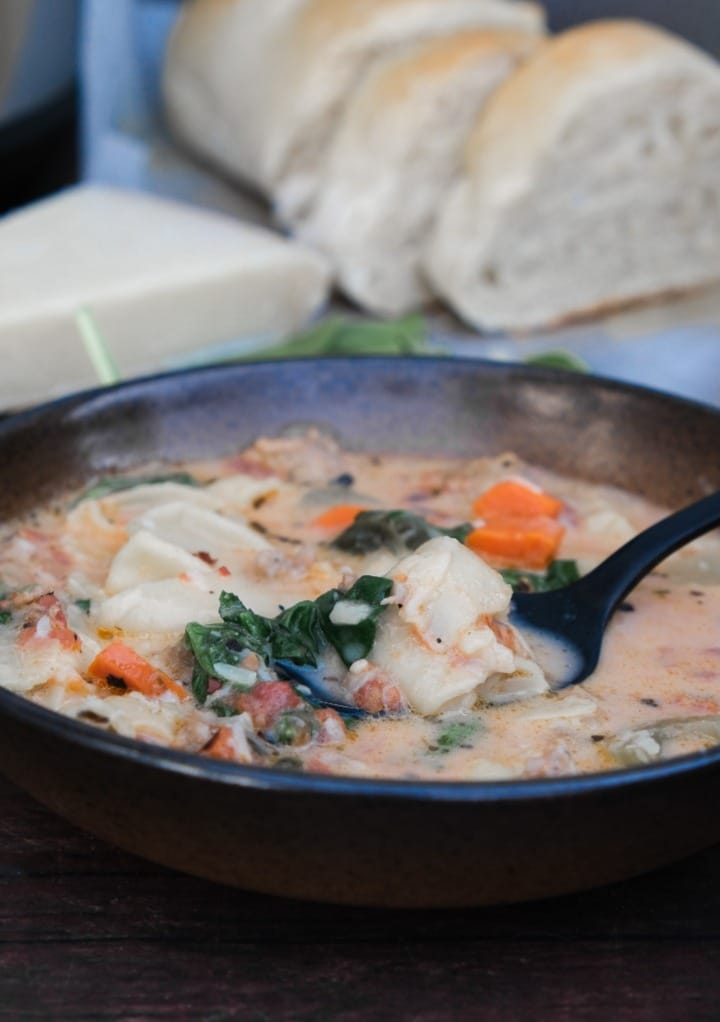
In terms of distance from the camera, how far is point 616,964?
6.27 feet

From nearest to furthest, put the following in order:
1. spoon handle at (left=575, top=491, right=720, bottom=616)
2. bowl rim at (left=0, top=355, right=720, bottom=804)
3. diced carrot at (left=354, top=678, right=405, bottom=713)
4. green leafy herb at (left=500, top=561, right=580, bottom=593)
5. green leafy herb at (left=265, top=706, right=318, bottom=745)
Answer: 1. bowl rim at (left=0, top=355, right=720, bottom=804)
2. green leafy herb at (left=265, top=706, right=318, bottom=745)
3. diced carrot at (left=354, top=678, right=405, bottom=713)
4. spoon handle at (left=575, top=491, right=720, bottom=616)
5. green leafy herb at (left=500, top=561, right=580, bottom=593)

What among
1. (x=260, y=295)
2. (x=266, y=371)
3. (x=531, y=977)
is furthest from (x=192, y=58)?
(x=531, y=977)

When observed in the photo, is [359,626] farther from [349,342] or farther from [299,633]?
[349,342]

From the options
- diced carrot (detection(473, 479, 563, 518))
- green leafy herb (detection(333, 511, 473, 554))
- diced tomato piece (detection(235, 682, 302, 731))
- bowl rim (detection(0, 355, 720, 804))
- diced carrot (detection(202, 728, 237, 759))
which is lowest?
diced carrot (detection(473, 479, 563, 518))

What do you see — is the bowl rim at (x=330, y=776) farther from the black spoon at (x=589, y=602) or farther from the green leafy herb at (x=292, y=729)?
the black spoon at (x=589, y=602)

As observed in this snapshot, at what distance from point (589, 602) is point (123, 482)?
1189 millimetres

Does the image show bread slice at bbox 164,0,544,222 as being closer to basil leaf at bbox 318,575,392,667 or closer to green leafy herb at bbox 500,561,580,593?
green leafy herb at bbox 500,561,580,593

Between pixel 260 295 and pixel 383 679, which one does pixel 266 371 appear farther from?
pixel 260 295

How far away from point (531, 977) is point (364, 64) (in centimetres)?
483

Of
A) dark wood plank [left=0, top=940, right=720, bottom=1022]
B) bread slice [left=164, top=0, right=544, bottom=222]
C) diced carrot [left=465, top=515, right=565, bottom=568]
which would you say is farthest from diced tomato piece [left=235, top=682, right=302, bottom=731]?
bread slice [left=164, top=0, right=544, bottom=222]

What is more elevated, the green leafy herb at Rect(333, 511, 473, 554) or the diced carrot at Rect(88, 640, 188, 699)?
the diced carrot at Rect(88, 640, 188, 699)

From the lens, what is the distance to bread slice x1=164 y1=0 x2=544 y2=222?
577 centimetres

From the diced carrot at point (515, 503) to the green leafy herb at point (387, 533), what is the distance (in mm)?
189

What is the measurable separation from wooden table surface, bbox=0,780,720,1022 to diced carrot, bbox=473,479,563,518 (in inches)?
39.5
